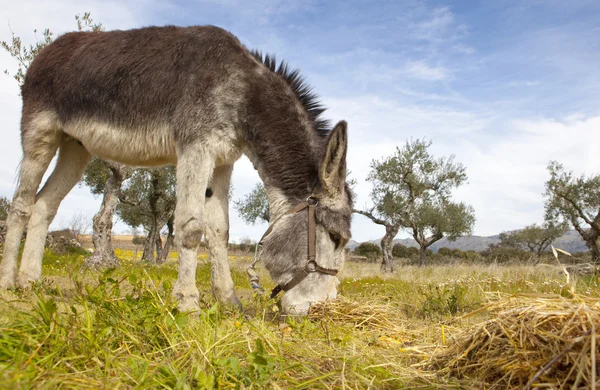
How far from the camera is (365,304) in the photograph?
15.8 ft

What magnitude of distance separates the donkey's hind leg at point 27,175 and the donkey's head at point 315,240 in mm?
3921

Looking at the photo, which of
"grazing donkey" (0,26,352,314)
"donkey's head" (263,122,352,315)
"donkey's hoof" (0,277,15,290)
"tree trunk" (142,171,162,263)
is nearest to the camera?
"donkey's head" (263,122,352,315)

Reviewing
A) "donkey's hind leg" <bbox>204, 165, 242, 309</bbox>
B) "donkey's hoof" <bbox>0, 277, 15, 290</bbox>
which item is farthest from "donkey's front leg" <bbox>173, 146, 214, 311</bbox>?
"donkey's hoof" <bbox>0, 277, 15, 290</bbox>

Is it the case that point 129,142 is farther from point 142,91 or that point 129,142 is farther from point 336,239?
point 336,239

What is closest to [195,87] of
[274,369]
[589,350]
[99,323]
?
[99,323]

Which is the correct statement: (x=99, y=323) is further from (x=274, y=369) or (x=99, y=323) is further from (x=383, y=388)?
(x=383, y=388)

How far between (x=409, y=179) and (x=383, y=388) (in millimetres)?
32131

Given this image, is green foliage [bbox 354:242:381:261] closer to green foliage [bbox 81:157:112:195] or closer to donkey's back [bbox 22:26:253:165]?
green foliage [bbox 81:157:112:195]

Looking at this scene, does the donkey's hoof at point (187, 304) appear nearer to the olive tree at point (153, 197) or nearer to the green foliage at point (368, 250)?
the olive tree at point (153, 197)

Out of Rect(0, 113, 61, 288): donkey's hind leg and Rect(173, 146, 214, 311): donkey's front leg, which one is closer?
Rect(173, 146, 214, 311): donkey's front leg

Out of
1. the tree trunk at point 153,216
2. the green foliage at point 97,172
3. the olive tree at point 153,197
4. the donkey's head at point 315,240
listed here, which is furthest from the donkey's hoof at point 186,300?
the tree trunk at point 153,216

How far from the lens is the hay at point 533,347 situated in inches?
73.4

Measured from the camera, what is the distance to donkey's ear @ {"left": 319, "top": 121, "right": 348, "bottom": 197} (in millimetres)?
4297

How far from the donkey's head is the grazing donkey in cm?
1
